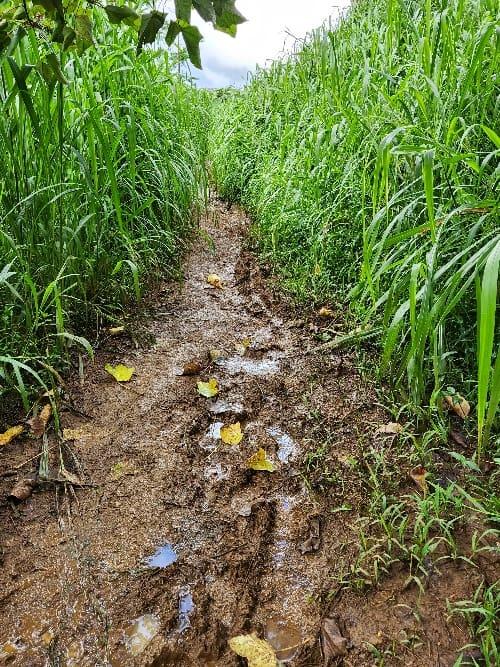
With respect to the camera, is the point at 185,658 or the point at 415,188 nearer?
the point at 185,658

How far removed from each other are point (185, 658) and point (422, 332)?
3.36 feet

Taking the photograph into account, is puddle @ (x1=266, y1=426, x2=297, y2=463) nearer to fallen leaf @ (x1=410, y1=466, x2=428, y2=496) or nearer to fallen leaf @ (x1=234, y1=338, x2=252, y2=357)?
fallen leaf @ (x1=410, y1=466, x2=428, y2=496)

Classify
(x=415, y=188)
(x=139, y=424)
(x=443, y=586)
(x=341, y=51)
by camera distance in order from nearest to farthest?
(x=443, y=586) < (x=139, y=424) < (x=415, y=188) < (x=341, y=51)

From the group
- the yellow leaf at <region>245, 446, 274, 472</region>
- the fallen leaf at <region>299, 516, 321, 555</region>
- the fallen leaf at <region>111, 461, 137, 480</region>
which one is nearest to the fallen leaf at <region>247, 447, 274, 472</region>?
the yellow leaf at <region>245, 446, 274, 472</region>

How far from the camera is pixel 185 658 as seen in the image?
1.04m

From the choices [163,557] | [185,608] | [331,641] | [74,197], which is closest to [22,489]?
[163,557]

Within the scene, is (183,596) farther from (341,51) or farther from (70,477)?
(341,51)

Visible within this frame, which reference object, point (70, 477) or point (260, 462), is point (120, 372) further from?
point (260, 462)

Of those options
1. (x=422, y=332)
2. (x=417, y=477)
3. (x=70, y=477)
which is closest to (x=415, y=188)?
(x=422, y=332)

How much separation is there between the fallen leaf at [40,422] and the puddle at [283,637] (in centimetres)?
96

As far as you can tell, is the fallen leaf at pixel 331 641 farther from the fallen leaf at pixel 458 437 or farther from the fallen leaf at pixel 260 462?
the fallen leaf at pixel 458 437

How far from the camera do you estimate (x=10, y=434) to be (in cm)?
160

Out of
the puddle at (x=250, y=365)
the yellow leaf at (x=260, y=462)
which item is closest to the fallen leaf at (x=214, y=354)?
the puddle at (x=250, y=365)

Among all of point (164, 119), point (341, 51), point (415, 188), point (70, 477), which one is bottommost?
point (70, 477)
